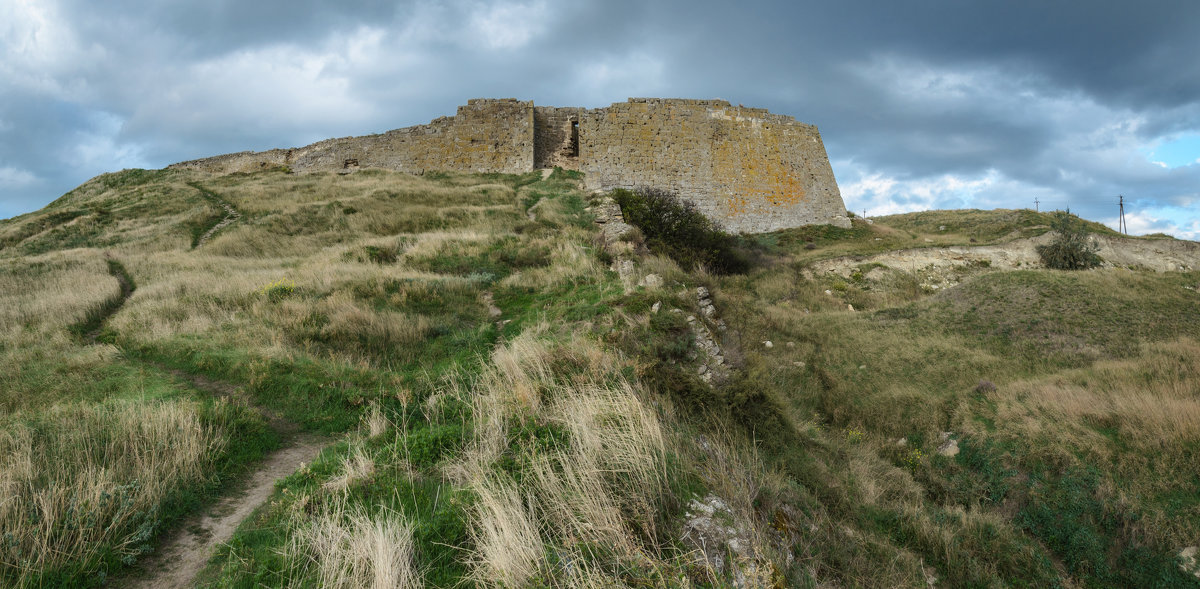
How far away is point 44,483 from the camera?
3.46m

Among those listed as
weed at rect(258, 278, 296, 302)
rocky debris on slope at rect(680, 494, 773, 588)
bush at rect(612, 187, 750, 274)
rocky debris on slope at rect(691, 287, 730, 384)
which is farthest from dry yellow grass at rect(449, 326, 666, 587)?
bush at rect(612, 187, 750, 274)

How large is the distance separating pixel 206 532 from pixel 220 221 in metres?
21.1

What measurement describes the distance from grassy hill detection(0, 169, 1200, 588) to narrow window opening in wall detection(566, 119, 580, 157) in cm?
1463

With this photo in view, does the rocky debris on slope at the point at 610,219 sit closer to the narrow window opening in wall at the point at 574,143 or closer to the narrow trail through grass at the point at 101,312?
the narrow trail through grass at the point at 101,312

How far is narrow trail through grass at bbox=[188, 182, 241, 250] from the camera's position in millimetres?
17908

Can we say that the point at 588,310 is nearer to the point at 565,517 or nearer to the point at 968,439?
the point at 565,517

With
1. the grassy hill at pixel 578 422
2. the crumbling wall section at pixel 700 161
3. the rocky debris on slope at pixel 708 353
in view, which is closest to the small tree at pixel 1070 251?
the grassy hill at pixel 578 422

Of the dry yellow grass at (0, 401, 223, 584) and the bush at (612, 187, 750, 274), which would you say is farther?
the bush at (612, 187, 750, 274)

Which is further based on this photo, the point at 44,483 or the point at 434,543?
the point at 44,483

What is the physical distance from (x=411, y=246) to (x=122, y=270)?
7.68 m

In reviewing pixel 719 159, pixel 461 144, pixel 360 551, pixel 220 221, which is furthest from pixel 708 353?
pixel 461 144

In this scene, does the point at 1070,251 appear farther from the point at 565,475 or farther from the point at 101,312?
the point at 101,312

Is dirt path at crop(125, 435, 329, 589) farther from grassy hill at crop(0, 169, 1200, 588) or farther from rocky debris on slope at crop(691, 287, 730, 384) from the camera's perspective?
rocky debris on slope at crop(691, 287, 730, 384)

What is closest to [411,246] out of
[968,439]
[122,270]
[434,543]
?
[122,270]
